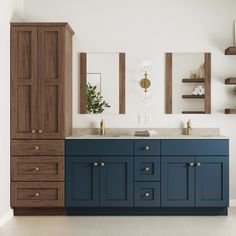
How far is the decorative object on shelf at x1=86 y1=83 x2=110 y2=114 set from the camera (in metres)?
6.07

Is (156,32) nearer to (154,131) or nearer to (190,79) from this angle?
(190,79)

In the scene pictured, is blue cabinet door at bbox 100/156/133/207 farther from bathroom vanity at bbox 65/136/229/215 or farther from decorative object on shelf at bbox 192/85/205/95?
decorative object on shelf at bbox 192/85/205/95

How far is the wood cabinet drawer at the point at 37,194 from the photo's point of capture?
5.54m

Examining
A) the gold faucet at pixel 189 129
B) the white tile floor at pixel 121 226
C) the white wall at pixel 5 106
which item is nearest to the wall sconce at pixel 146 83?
the gold faucet at pixel 189 129

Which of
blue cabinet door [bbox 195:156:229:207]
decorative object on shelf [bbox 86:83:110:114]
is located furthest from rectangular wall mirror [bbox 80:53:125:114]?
blue cabinet door [bbox 195:156:229:207]

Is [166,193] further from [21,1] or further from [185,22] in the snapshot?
[21,1]

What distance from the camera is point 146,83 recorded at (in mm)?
6086

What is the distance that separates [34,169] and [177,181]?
151cm

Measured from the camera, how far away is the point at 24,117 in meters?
5.55

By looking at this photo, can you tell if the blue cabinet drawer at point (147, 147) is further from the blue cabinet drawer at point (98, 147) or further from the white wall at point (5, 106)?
the white wall at point (5, 106)

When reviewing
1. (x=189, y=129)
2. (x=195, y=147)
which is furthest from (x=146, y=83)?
(x=195, y=147)

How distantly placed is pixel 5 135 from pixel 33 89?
566 millimetres

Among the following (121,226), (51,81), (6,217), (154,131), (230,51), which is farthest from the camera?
(154,131)

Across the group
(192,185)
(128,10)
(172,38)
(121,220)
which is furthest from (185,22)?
(121,220)
